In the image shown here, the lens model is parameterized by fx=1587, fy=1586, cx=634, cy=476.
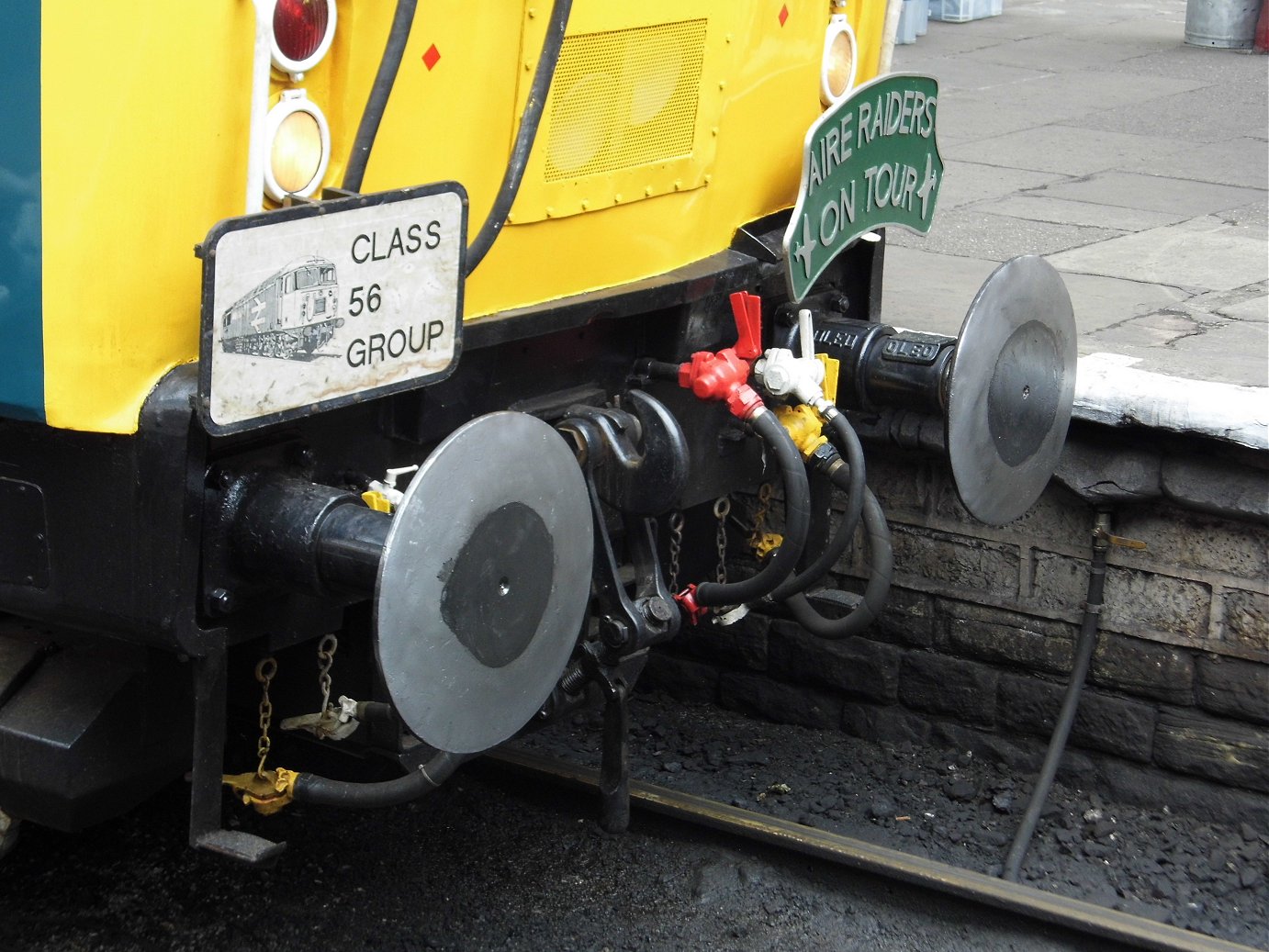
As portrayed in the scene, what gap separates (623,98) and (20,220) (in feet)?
3.85

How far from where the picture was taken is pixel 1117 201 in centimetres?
670

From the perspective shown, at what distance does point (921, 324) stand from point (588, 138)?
2.12 metres

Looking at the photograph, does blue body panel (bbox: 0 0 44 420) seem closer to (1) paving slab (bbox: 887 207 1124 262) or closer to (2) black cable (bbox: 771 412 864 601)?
(2) black cable (bbox: 771 412 864 601)

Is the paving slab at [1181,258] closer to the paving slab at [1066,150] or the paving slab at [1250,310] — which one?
the paving slab at [1250,310]

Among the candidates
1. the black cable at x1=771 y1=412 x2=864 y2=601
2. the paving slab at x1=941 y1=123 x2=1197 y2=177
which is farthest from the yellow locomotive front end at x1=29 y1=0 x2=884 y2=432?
the paving slab at x1=941 y1=123 x2=1197 y2=177

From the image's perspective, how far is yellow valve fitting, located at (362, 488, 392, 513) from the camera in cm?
252

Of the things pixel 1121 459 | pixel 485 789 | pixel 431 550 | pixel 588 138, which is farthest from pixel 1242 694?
pixel 431 550

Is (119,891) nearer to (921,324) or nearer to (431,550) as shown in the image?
(431,550)

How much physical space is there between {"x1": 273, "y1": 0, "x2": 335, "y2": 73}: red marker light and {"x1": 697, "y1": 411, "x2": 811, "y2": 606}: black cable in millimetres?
1129

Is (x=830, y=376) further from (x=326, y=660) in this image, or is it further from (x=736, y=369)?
(x=326, y=660)

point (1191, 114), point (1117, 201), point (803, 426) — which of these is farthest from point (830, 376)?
point (1191, 114)

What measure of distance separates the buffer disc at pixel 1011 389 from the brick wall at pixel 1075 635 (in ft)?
1.16

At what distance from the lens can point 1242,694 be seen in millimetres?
3764

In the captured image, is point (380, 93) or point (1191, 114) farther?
point (1191, 114)
